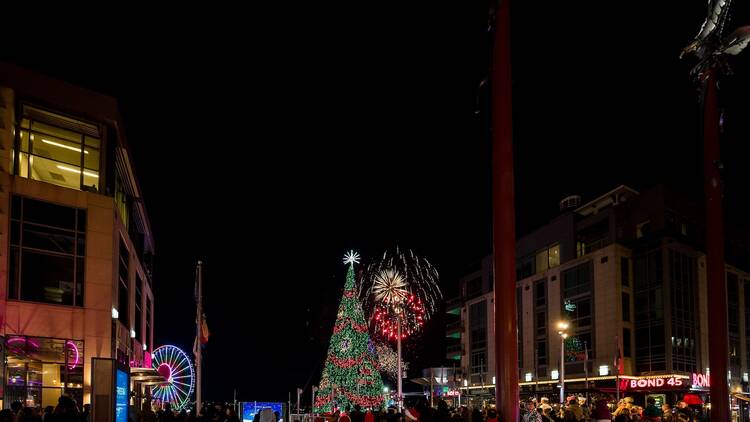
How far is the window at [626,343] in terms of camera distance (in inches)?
2186

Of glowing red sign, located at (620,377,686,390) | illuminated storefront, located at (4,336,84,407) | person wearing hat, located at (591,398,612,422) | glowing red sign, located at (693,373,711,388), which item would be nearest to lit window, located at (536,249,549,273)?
glowing red sign, located at (620,377,686,390)

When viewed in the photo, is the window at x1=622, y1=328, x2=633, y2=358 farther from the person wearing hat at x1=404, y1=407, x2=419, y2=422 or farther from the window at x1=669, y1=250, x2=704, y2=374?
the person wearing hat at x1=404, y1=407, x2=419, y2=422

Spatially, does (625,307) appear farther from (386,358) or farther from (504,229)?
(504,229)

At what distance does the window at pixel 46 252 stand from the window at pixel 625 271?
4129 centimetres

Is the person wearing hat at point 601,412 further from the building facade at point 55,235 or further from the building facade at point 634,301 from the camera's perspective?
the building facade at point 634,301

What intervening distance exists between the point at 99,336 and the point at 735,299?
51.6 metres

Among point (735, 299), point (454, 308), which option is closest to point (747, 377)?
point (735, 299)

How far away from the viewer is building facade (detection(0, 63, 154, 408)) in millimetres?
26109

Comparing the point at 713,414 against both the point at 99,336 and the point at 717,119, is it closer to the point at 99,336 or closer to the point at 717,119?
the point at 717,119

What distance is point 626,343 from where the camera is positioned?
2205 inches

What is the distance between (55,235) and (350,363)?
24.5 metres

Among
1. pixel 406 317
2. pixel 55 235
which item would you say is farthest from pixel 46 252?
pixel 406 317

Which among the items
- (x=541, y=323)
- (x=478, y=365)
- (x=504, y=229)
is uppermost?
(x=504, y=229)

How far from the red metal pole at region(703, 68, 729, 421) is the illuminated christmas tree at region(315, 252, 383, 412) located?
103 ft
